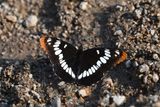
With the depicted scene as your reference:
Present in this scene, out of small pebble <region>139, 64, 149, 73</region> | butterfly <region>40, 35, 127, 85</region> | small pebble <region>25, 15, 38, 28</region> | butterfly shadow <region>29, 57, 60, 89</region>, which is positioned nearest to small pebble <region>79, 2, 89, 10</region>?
small pebble <region>25, 15, 38, 28</region>

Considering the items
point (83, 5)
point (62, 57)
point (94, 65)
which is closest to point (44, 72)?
point (62, 57)

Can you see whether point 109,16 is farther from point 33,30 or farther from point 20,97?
point 20,97

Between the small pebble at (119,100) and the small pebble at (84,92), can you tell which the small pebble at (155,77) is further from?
the small pebble at (84,92)

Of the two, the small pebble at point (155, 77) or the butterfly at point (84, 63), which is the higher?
the butterfly at point (84, 63)

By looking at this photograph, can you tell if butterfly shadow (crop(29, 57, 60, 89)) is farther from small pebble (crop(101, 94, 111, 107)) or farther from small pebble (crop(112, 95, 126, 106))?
small pebble (crop(112, 95, 126, 106))

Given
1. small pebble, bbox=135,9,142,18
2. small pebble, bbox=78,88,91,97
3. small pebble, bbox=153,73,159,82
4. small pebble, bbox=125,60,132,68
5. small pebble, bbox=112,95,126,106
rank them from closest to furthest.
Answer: small pebble, bbox=112,95,126,106, small pebble, bbox=153,73,159,82, small pebble, bbox=78,88,91,97, small pebble, bbox=125,60,132,68, small pebble, bbox=135,9,142,18

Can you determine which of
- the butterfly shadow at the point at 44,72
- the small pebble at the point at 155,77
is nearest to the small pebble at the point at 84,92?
the butterfly shadow at the point at 44,72
